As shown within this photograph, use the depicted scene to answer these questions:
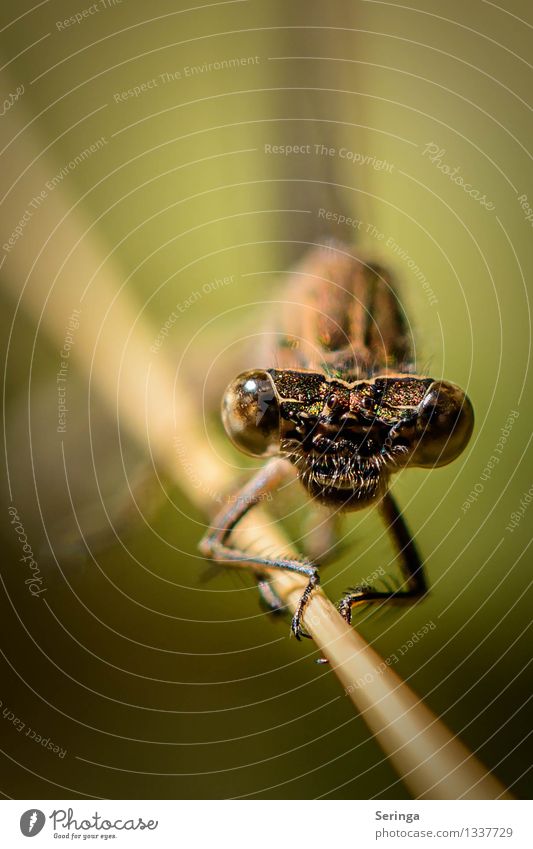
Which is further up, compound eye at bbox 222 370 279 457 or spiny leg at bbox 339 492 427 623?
compound eye at bbox 222 370 279 457

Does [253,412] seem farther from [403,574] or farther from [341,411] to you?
[403,574]

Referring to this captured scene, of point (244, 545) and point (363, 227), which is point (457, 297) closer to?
point (363, 227)

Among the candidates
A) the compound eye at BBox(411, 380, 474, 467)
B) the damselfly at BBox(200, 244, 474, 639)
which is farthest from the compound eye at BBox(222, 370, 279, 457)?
the compound eye at BBox(411, 380, 474, 467)

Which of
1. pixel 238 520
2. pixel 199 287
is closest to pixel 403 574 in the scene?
pixel 238 520

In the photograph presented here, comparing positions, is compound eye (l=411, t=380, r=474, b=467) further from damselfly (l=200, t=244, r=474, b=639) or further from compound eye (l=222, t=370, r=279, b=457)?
compound eye (l=222, t=370, r=279, b=457)

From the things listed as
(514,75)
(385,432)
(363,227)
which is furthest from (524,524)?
(514,75)

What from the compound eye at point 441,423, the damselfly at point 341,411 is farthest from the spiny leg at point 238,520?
the compound eye at point 441,423
